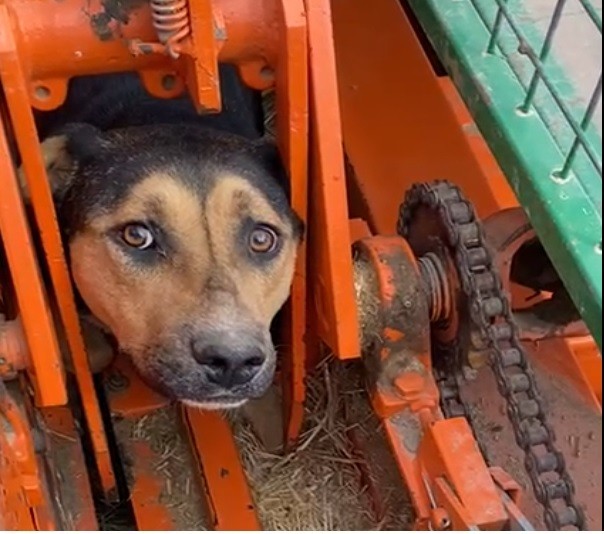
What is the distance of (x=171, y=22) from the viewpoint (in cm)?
174

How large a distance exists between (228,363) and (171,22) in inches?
20.2

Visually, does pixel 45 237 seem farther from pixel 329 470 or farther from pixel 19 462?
pixel 329 470

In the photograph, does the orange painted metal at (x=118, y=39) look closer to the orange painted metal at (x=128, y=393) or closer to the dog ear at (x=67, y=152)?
the dog ear at (x=67, y=152)

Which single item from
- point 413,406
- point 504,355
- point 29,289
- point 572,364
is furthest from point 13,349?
point 572,364

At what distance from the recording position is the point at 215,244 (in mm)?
1991

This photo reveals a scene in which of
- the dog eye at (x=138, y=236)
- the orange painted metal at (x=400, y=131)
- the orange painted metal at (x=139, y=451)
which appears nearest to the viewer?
the dog eye at (x=138, y=236)

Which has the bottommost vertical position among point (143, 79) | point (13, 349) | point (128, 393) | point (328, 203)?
point (128, 393)

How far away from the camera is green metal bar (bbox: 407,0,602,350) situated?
5.55ft

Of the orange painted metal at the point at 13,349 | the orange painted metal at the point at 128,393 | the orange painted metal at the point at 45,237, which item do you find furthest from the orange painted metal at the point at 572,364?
the orange painted metal at the point at 13,349

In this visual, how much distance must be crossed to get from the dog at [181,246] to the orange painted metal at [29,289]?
0.12 m

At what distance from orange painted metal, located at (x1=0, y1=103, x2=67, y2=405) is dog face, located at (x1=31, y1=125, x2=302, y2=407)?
0.40 ft

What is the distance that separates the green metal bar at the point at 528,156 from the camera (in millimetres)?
1691

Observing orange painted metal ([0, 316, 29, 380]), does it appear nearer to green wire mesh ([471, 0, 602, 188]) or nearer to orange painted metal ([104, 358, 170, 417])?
orange painted metal ([104, 358, 170, 417])

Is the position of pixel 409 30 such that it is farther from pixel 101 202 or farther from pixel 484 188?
pixel 101 202
